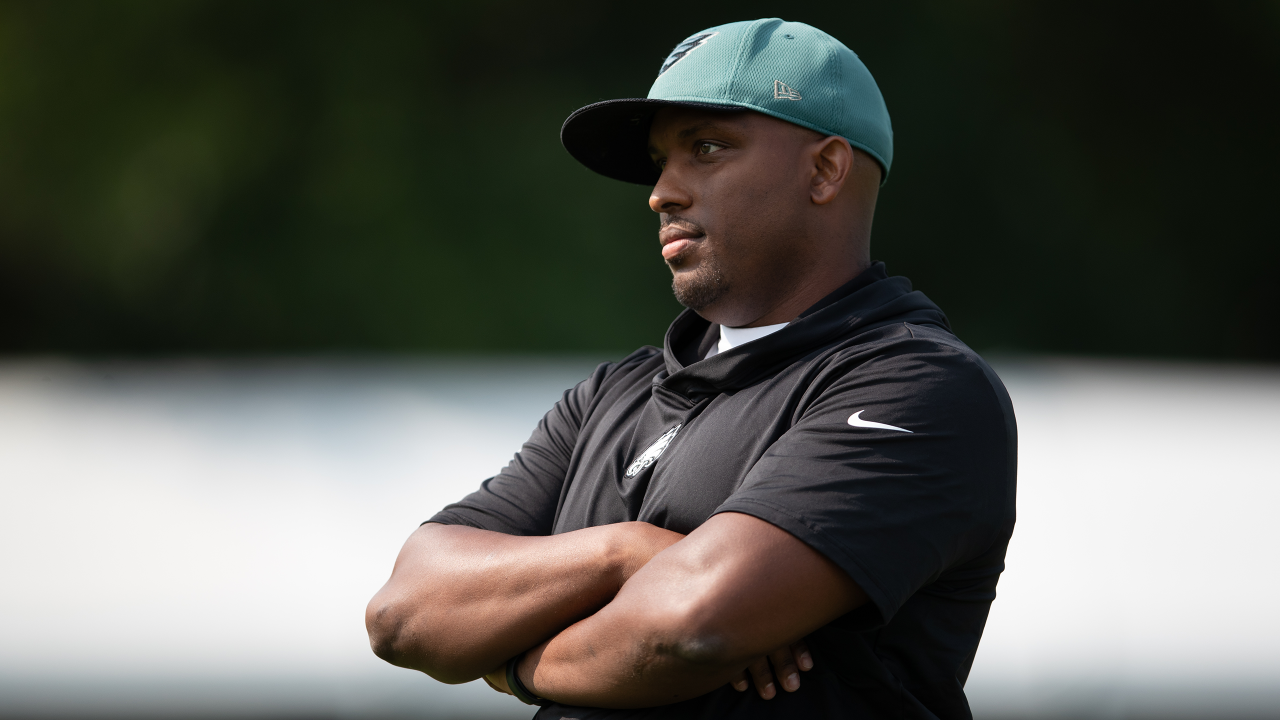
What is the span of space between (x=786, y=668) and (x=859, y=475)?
25 cm

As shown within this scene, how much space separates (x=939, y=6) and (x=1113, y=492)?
16.3 ft

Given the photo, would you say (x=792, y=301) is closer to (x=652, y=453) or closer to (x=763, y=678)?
(x=652, y=453)

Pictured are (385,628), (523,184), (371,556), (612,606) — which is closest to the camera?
(612,606)

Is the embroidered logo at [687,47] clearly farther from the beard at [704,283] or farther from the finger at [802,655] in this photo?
the finger at [802,655]

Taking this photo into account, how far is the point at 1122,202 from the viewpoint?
762 centimetres

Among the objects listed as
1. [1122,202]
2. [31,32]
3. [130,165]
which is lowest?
[1122,202]

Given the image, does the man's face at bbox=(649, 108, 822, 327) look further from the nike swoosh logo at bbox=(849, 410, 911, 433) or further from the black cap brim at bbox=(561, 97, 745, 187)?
the nike swoosh logo at bbox=(849, 410, 911, 433)

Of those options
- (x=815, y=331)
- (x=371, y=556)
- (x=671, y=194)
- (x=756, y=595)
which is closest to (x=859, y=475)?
(x=756, y=595)

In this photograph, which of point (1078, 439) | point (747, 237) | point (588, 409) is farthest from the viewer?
point (1078, 439)

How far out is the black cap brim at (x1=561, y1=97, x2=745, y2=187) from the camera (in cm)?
172

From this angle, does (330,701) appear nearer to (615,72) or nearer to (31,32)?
(615,72)

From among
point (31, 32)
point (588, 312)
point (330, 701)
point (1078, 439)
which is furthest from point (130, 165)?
point (1078, 439)

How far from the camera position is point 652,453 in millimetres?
1539

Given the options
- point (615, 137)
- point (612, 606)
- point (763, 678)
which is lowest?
point (763, 678)
